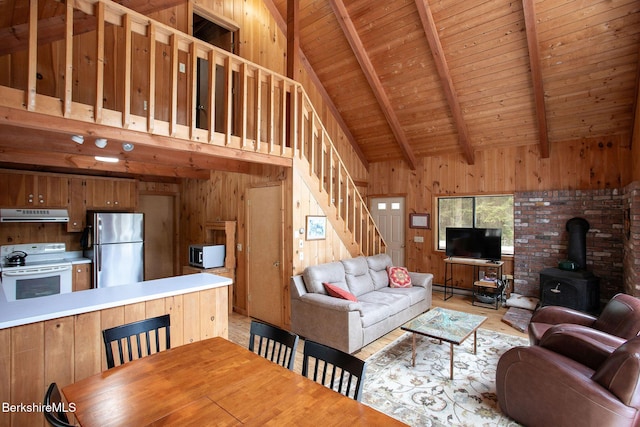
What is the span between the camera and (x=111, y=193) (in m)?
5.88

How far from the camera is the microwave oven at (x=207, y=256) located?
516 cm

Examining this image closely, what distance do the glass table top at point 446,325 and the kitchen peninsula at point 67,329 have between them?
7.41ft

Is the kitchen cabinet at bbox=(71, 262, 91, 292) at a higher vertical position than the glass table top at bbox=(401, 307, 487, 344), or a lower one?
higher

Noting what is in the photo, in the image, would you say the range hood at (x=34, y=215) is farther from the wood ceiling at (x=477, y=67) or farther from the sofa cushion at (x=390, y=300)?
the wood ceiling at (x=477, y=67)

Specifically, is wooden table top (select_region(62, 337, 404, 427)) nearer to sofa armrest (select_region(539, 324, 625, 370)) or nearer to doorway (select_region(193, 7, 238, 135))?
sofa armrest (select_region(539, 324, 625, 370))

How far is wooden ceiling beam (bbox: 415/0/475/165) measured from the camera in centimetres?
469

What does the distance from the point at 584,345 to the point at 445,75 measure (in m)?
4.33

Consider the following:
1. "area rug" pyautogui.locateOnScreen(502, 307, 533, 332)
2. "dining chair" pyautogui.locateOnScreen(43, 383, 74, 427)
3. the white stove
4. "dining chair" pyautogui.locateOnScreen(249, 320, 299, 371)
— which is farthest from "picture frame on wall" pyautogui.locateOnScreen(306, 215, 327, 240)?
the white stove

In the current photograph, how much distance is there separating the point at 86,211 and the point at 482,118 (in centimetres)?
716

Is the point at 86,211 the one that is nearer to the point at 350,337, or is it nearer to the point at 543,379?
the point at 350,337

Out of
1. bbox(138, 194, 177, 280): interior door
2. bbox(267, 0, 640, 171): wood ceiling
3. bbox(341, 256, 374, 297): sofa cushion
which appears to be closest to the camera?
bbox(267, 0, 640, 171): wood ceiling

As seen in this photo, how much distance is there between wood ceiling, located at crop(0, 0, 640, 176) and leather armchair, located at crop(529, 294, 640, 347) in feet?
10.9

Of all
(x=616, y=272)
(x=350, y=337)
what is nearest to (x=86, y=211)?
(x=350, y=337)

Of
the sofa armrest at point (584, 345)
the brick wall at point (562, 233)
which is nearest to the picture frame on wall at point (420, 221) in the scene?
the brick wall at point (562, 233)
